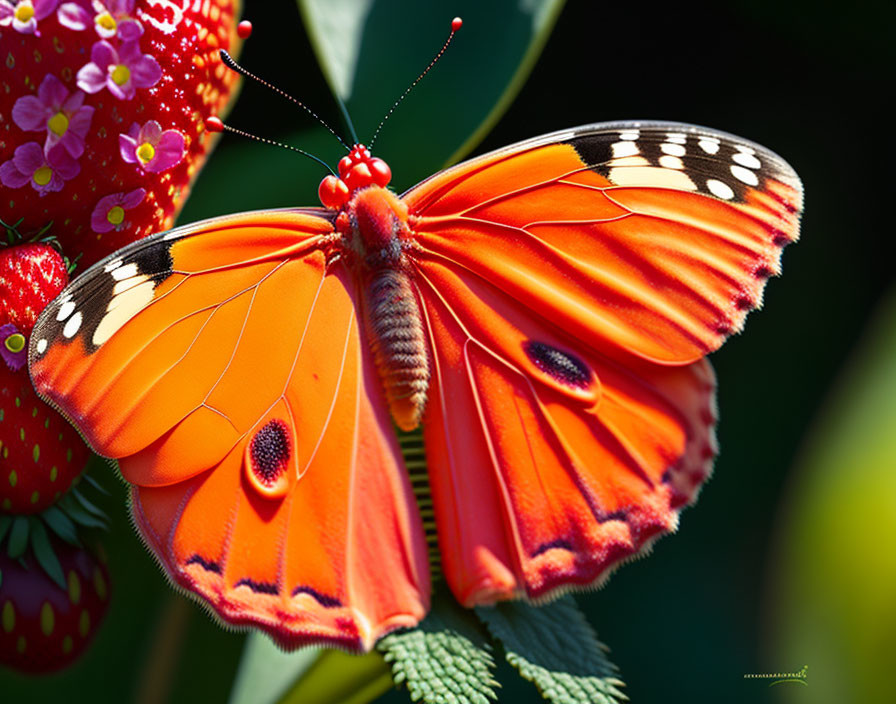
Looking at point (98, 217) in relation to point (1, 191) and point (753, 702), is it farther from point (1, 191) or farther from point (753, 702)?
point (753, 702)

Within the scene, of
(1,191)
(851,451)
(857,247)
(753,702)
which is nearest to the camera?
(1,191)

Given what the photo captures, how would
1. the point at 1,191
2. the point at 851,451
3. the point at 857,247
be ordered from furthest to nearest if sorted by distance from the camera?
1. the point at 857,247
2. the point at 851,451
3. the point at 1,191

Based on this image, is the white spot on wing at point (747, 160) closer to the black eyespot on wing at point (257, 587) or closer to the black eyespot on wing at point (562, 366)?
the black eyespot on wing at point (562, 366)

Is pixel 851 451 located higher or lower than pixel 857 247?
Result: lower

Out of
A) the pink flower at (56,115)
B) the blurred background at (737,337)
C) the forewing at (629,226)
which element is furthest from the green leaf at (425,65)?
the pink flower at (56,115)

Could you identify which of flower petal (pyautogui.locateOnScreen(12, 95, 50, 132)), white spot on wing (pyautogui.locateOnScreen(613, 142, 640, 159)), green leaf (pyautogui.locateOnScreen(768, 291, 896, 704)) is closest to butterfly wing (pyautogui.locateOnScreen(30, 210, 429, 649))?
flower petal (pyautogui.locateOnScreen(12, 95, 50, 132))

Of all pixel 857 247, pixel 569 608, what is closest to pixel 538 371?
pixel 569 608

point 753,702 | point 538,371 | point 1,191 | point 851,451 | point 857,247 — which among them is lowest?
point 753,702
